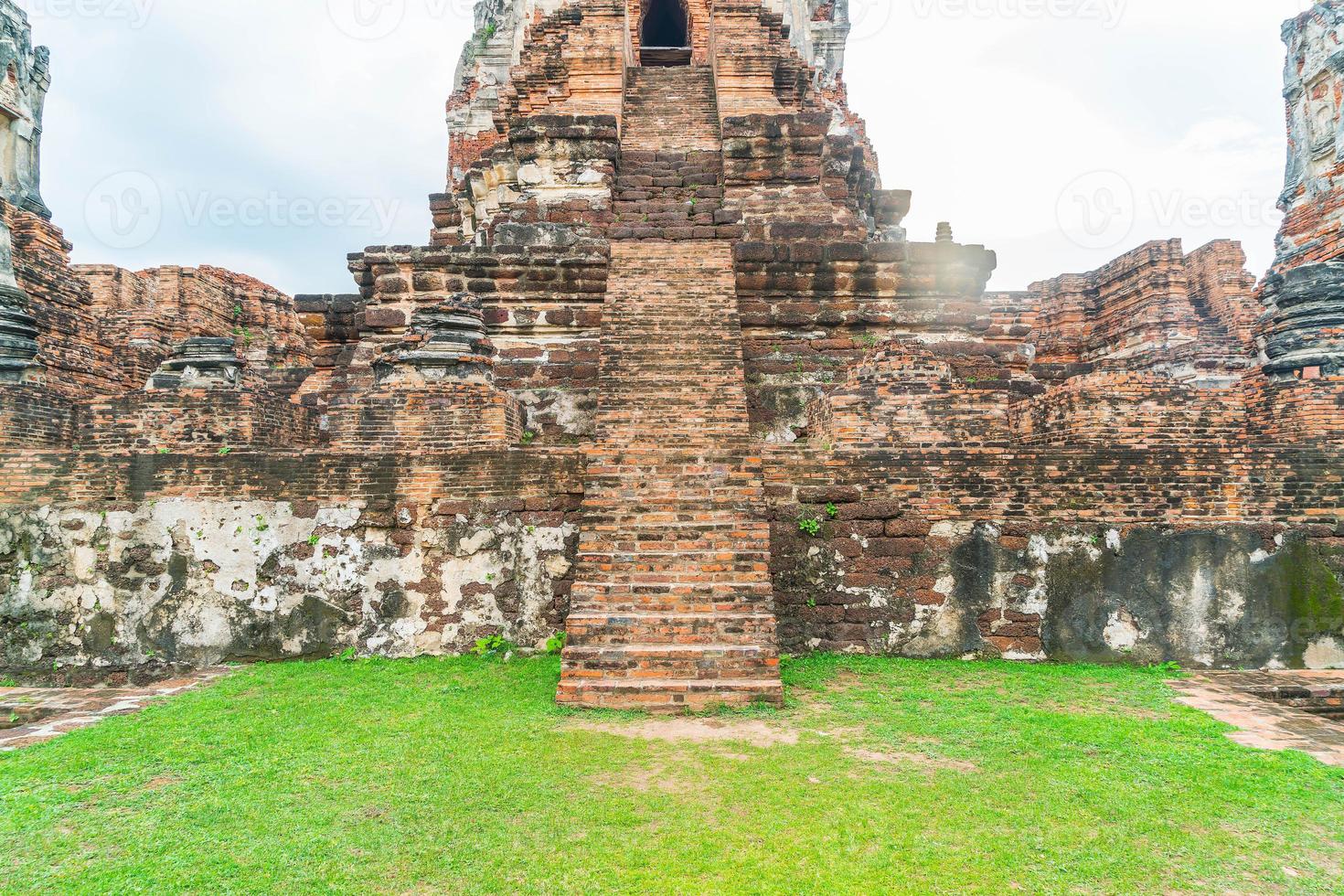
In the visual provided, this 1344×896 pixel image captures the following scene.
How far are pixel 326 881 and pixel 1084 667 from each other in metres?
5.07

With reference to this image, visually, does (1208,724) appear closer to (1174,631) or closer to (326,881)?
(1174,631)

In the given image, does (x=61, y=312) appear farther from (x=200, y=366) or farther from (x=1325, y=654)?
(x=1325, y=654)

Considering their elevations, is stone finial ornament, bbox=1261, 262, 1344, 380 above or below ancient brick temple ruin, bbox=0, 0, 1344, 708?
above

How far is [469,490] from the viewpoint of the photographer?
5.91 meters

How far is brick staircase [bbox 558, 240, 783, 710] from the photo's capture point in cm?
465

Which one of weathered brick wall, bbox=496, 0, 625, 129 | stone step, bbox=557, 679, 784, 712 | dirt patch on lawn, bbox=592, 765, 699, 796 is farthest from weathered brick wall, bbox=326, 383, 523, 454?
weathered brick wall, bbox=496, 0, 625, 129

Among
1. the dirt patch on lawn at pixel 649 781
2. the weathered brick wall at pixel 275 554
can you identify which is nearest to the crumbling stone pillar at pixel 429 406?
the weathered brick wall at pixel 275 554

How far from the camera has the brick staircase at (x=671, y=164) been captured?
9109 mm

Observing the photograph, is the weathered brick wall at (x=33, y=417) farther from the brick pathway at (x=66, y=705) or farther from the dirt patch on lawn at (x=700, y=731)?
the dirt patch on lawn at (x=700, y=731)

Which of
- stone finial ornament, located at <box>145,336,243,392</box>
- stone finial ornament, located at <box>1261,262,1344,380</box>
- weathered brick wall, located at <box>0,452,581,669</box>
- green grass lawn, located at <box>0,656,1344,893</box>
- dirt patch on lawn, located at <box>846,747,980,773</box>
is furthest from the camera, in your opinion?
stone finial ornament, located at <box>1261,262,1344,380</box>

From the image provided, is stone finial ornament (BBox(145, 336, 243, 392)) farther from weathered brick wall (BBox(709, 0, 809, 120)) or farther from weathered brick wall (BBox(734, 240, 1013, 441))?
weathered brick wall (BBox(709, 0, 809, 120))

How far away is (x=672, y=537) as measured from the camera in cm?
528

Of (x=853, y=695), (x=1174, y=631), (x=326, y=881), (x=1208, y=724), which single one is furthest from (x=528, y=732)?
(x=1174, y=631)

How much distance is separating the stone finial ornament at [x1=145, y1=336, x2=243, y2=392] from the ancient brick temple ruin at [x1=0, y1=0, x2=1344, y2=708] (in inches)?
1.1
